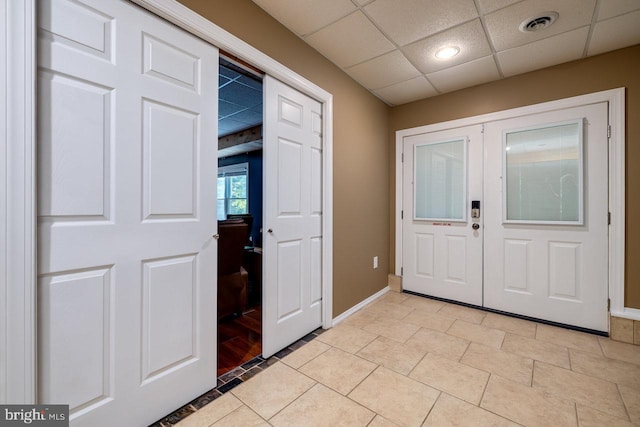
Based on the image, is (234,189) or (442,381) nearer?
(442,381)

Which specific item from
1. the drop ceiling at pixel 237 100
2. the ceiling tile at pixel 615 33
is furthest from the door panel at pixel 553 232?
the drop ceiling at pixel 237 100

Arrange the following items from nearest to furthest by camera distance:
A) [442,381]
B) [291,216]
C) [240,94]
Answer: [442,381] < [291,216] < [240,94]

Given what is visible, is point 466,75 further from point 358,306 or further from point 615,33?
point 358,306

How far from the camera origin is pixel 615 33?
2.14 metres

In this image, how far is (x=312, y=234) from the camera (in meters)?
2.50

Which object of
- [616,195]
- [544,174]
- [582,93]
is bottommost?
[616,195]

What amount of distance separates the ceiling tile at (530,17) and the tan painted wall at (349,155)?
1.34m

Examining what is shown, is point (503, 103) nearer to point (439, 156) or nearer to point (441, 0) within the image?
point (439, 156)

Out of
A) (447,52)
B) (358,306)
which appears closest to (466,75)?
(447,52)

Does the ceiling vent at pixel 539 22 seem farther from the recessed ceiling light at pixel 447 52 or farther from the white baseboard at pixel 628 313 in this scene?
the white baseboard at pixel 628 313

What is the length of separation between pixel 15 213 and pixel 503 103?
12.6 ft

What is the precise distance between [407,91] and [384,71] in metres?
0.60

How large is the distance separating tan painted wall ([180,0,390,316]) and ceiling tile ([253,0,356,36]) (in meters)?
0.07

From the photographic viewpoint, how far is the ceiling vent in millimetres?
1967
